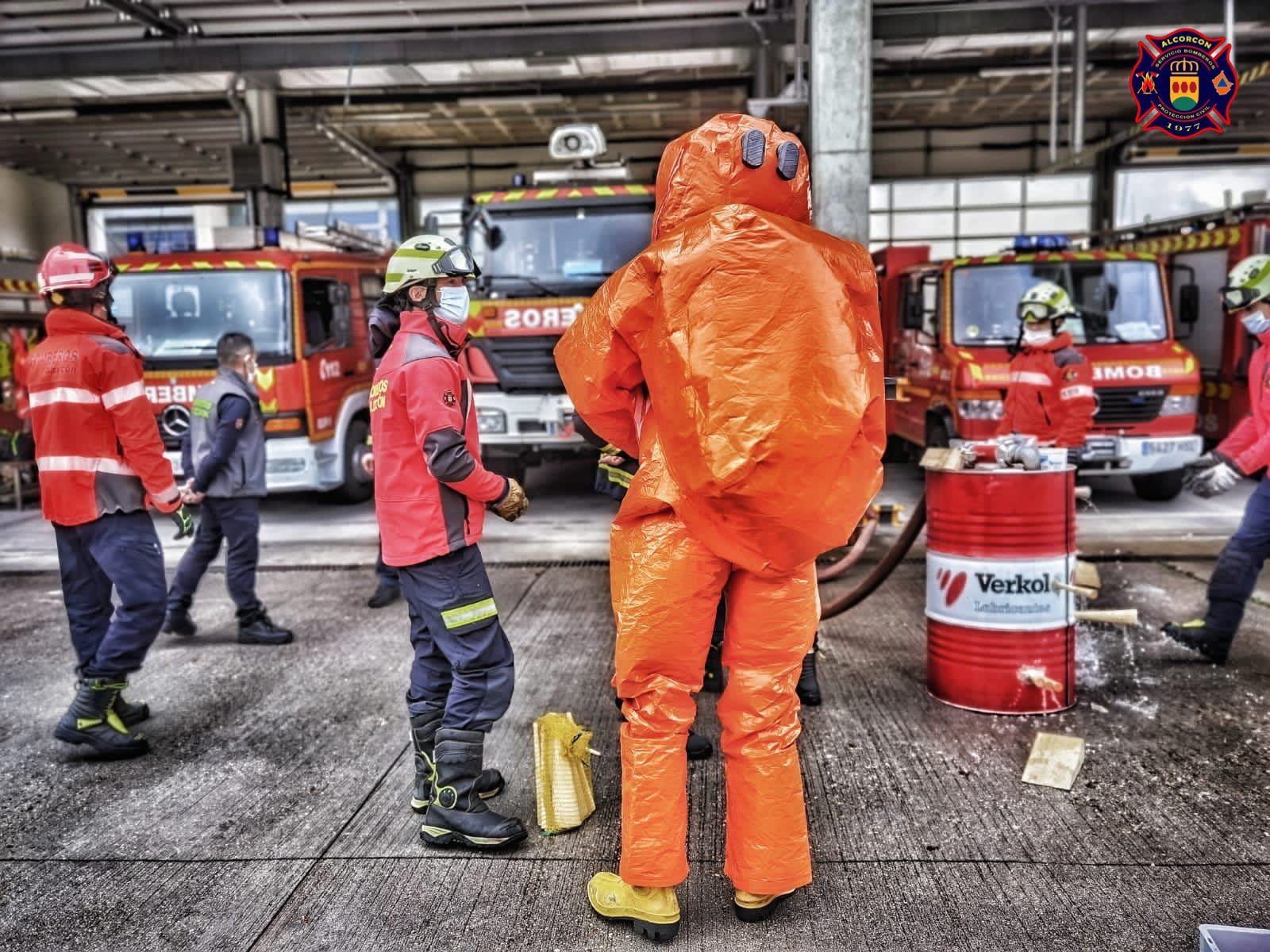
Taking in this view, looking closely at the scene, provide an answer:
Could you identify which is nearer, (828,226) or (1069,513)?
(1069,513)

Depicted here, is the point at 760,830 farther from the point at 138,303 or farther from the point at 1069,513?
the point at 138,303

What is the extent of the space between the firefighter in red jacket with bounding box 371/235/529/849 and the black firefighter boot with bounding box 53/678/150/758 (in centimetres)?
152

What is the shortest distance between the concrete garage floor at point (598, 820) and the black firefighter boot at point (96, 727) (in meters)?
0.06

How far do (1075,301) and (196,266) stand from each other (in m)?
7.79

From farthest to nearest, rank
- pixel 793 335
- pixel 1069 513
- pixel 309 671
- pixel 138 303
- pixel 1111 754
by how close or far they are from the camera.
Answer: pixel 138 303, pixel 309 671, pixel 1069 513, pixel 1111 754, pixel 793 335

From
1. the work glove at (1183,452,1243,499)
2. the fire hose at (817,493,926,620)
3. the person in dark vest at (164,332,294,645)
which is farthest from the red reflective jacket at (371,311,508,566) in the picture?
the work glove at (1183,452,1243,499)

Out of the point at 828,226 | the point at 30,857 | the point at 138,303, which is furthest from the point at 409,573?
the point at 138,303

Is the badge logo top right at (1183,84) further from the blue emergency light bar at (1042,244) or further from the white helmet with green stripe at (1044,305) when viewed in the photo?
the white helmet with green stripe at (1044,305)

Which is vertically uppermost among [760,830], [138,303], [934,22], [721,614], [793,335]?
[934,22]

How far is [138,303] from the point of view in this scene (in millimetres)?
8914

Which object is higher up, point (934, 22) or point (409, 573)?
point (934, 22)

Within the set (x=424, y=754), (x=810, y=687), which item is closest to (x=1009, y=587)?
(x=810, y=687)

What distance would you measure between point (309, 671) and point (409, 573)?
2.16 m

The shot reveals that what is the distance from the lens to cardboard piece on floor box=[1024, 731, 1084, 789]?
354cm
